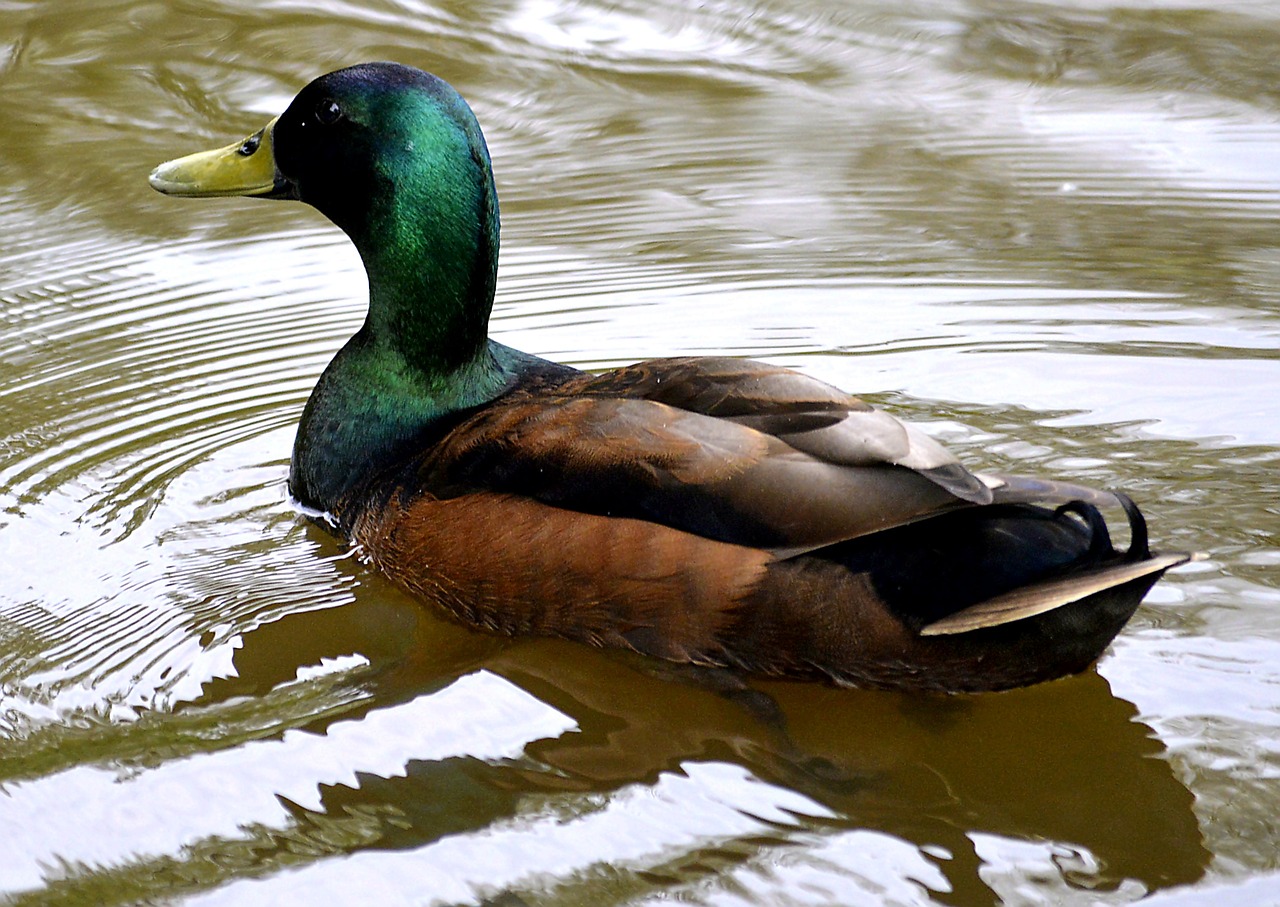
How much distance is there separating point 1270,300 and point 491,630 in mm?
3075

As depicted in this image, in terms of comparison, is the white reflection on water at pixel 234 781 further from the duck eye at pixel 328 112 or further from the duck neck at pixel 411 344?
the duck eye at pixel 328 112

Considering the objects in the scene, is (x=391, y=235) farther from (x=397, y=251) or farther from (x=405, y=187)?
(x=405, y=187)

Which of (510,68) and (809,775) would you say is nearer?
(809,775)

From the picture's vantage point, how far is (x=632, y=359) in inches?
226

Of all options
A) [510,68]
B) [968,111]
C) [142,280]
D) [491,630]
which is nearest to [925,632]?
[491,630]

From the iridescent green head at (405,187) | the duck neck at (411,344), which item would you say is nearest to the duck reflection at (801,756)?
the duck neck at (411,344)

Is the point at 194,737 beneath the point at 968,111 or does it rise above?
beneath

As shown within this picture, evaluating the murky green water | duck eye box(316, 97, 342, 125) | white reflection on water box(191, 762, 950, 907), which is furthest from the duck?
white reflection on water box(191, 762, 950, 907)

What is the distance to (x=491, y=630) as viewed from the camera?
424 centimetres

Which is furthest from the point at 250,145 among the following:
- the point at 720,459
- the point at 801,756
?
the point at 801,756

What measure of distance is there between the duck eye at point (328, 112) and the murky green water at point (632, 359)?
1.11m

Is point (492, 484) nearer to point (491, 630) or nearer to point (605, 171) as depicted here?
point (491, 630)

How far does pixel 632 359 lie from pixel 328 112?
56.8 inches

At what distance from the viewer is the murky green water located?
3.34m
